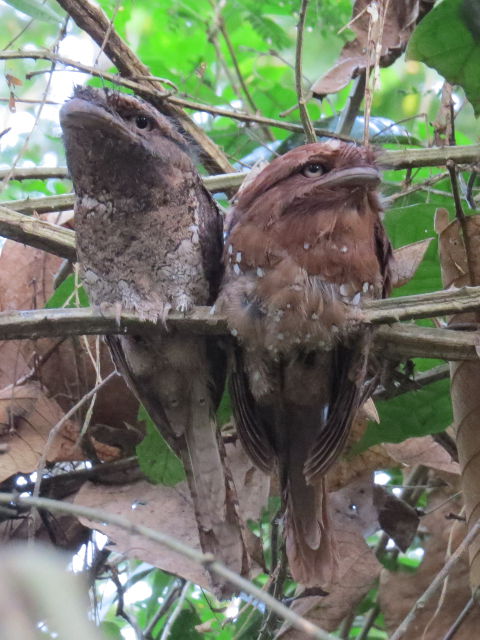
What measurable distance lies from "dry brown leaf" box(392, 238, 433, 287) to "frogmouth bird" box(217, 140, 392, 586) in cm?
10

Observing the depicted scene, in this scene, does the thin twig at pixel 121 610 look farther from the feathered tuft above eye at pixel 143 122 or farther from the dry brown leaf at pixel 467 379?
the feathered tuft above eye at pixel 143 122

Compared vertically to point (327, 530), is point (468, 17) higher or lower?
higher

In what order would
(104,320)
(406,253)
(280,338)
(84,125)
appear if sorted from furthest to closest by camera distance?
(406,253)
(84,125)
(280,338)
(104,320)

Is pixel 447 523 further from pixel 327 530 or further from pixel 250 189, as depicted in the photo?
pixel 250 189

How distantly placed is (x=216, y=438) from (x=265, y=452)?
189 millimetres

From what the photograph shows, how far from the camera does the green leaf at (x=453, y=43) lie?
203 centimetres

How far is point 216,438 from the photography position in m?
2.22

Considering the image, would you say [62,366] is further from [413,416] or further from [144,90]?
[413,416]

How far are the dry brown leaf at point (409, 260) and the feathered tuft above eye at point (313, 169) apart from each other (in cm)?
36

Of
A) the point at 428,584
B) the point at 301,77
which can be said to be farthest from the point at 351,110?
the point at 428,584

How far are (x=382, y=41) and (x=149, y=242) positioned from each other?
3.53 ft

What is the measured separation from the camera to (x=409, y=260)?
6.91 feet

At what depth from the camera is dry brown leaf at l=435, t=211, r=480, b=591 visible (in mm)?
1854

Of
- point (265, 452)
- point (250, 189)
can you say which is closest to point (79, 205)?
point (250, 189)
